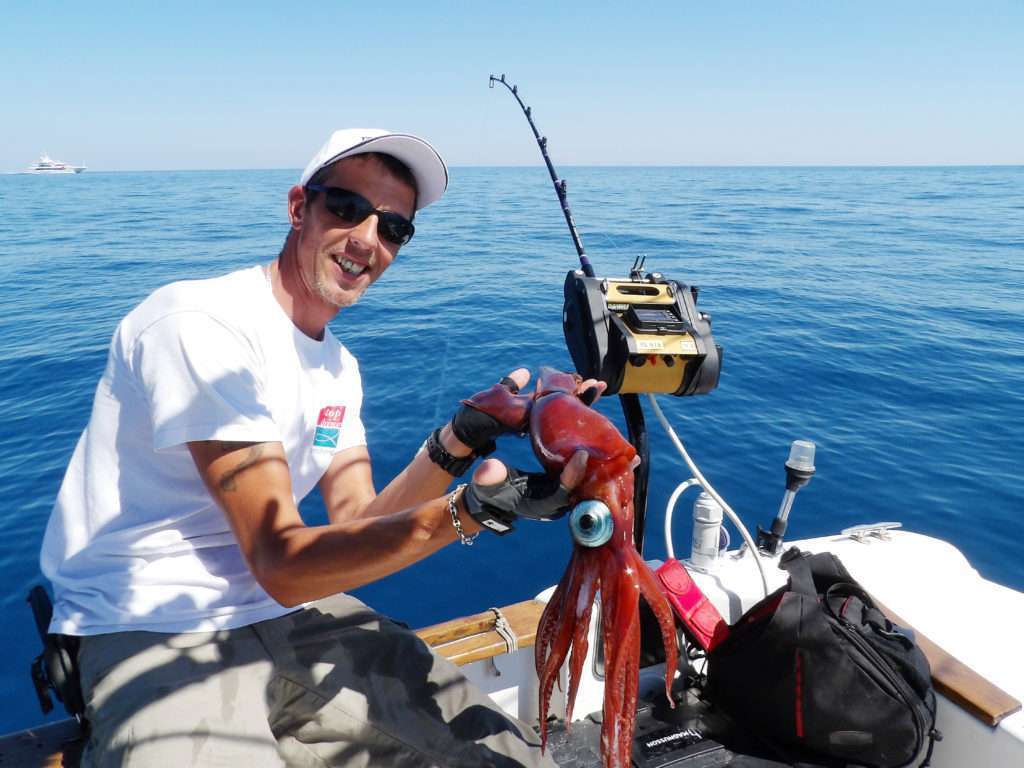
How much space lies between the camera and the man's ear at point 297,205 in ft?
9.09

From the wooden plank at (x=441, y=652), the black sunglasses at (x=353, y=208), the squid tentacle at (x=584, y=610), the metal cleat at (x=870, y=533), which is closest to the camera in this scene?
the squid tentacle at (x=584, y=610)

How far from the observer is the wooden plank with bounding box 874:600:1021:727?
8.94ft

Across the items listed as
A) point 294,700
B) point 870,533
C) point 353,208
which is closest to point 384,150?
point 353,208

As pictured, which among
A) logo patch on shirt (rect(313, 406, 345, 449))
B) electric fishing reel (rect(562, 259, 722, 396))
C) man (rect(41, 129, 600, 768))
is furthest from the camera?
logo patch on shirt (rect(313, 406, 345, 449))

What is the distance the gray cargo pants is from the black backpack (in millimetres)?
1059

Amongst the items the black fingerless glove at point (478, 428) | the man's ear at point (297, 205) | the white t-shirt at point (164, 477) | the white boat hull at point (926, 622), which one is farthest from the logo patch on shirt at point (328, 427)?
the white boat hull at point (926, 622)

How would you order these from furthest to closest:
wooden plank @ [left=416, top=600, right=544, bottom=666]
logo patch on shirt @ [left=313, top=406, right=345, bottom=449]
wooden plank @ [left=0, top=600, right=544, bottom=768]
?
wooden plank @ [left=416, top=600, right=544, bottom=666] → logo patch on shirt @ [left=313, top=406, right=345, bottom=449] → wooden plank @ [left=0, top=600, right=544, bottom=768]

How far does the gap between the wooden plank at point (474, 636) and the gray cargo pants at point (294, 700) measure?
0.29 m

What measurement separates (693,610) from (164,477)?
2.48 meters

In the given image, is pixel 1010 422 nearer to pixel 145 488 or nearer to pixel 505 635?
pixel 505 635

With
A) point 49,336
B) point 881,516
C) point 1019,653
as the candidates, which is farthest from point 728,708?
point 49,336

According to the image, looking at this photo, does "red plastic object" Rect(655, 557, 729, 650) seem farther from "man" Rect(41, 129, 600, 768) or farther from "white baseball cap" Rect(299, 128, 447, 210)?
"white baseball cap" Rect(299, 128, 447, 210)

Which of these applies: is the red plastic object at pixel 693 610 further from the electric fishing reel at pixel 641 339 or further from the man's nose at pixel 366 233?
the man's nose at pixel 366 233

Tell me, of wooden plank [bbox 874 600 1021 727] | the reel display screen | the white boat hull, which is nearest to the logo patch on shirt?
the reel display screen
